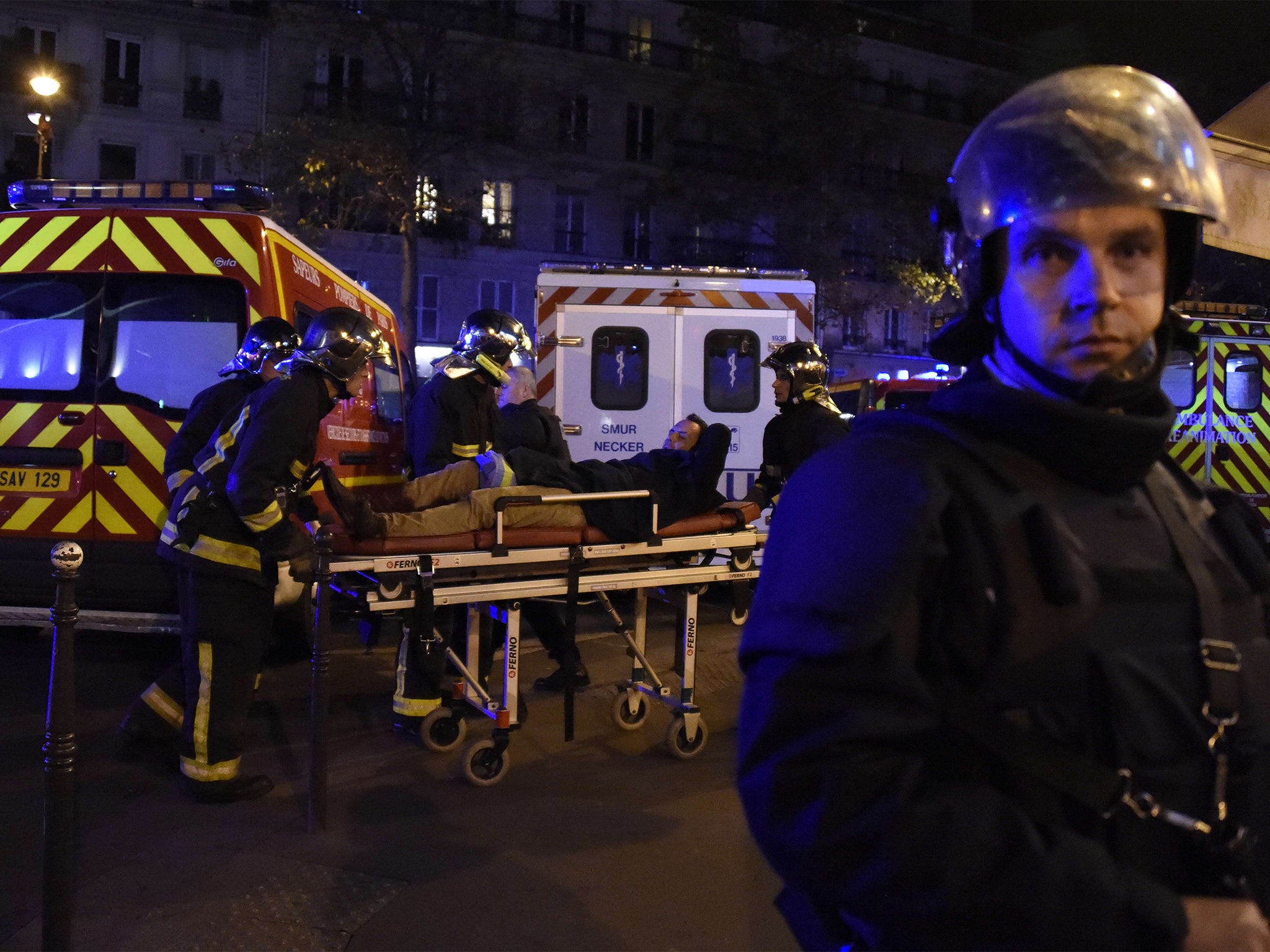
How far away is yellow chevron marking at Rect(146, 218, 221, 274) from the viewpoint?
5852mm

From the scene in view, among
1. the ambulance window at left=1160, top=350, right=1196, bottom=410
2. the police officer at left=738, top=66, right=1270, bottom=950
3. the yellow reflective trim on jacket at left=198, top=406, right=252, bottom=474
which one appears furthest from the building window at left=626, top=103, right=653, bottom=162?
the police officer at left=738, top=66, right=1270, bottom=950

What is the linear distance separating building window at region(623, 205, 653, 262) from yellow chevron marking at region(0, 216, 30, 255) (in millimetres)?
24943

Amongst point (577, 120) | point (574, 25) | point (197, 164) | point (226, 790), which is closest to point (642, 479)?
point (226, 790)

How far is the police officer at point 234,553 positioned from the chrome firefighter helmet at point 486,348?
5.04ft

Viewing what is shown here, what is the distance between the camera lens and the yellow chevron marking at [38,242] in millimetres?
5883

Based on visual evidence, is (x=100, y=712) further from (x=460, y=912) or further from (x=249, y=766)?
(x=460, y=912)

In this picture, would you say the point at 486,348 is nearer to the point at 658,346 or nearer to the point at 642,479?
the point at 642,479

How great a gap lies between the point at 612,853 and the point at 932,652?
3.08 m

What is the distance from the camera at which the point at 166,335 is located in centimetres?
591

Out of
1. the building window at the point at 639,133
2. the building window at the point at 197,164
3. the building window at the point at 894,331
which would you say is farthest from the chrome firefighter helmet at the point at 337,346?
the building window at the point at 894,331

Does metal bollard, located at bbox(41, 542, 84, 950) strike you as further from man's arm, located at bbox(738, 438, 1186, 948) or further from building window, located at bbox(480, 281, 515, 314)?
building window, located at bbox(480, 281, 515, 314)

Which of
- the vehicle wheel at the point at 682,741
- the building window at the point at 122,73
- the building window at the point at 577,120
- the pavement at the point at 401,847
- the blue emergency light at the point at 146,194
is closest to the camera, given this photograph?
the pavement at the point at 401,847

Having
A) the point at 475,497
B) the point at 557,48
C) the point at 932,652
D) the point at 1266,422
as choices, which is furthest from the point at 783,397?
the point at 557,48

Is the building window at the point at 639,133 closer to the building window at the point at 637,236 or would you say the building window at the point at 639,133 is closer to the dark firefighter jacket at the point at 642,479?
the building window at the point at 637,236
